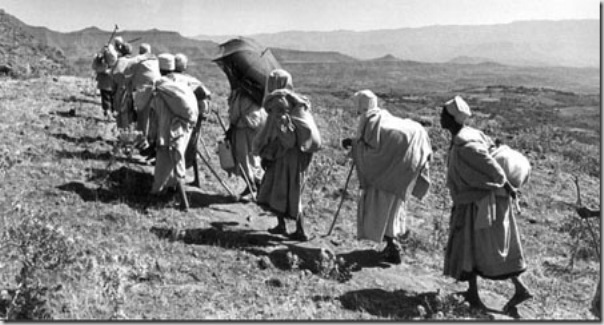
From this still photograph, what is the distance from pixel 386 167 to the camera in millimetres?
6305

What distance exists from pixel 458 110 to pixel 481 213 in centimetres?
93

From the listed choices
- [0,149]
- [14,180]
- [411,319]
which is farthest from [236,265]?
[0,149]

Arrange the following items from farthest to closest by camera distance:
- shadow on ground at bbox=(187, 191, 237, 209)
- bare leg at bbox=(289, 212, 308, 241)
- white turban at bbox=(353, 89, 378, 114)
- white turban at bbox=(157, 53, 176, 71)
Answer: shadow on ground at bbox=(187, 191, 237, 209) → white turban at bbox=(157, 53, 176, 71) → bare leg at bbox=(289, 212, 308, 241) → white turban at bbox=(353, 89, 378, 114)

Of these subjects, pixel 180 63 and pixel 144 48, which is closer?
pixel 180 63

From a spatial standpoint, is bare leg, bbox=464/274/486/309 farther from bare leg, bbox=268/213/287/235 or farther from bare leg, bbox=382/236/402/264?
bare leg, bbox=268/213/287/235

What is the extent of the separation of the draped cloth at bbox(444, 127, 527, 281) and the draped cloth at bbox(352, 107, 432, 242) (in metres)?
0.72

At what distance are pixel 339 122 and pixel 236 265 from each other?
1180 centimetres

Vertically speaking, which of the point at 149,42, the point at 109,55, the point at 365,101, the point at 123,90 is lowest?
the point at 149,42

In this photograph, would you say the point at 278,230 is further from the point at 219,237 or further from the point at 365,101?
the point at 365,101

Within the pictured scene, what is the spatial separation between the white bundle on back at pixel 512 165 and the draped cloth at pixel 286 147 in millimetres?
1988

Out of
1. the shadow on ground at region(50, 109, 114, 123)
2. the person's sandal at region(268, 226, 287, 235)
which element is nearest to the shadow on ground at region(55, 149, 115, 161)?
the shadow on ground at region(50, 109, 114, 123)

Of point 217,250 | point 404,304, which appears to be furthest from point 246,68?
point 404,304

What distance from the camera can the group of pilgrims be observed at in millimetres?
5473

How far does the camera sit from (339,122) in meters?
17.7
